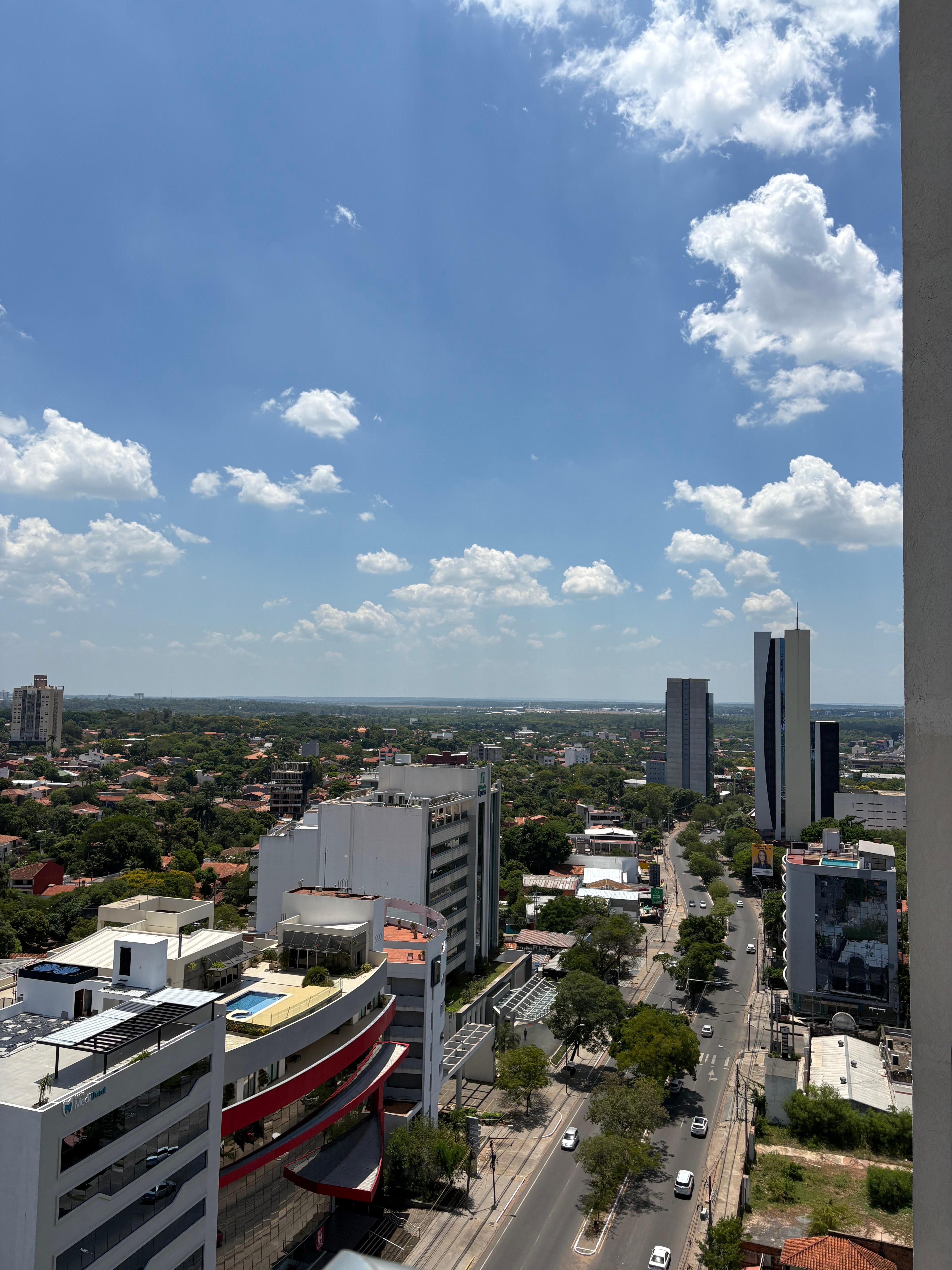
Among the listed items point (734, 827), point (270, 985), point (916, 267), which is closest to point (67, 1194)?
point (270, 985)

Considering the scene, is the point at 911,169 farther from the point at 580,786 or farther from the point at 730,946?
the point at 580,786

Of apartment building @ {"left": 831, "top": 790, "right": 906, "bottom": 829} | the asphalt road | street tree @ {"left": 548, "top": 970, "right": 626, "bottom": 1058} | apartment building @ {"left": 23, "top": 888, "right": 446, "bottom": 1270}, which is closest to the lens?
apartment building @ {"left": 23, "top": 888, "right": 446, "bottom": 1270}

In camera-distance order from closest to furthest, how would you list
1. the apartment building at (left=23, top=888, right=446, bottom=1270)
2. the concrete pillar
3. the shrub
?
the concrete pillar, the apartment building at (left=23, top=888, right=446, bottom=1270), the shrub

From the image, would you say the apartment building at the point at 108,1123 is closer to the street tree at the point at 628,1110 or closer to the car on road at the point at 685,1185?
the street tree at the point at 628,1110

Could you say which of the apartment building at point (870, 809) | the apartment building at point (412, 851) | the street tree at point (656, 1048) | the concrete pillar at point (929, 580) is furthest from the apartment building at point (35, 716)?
the concrete pillar at point (929, 580)

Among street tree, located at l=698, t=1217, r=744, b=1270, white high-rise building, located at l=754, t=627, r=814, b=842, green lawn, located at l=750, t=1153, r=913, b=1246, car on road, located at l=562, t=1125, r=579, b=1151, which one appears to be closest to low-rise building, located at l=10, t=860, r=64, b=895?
car on road, located at l=562, t=1125, r=579, b=1151

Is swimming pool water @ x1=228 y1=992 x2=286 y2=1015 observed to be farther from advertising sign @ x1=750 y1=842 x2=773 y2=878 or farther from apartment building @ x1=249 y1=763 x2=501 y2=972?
advertising sign @ x1=750 y1=842 x2=773 y2=878
